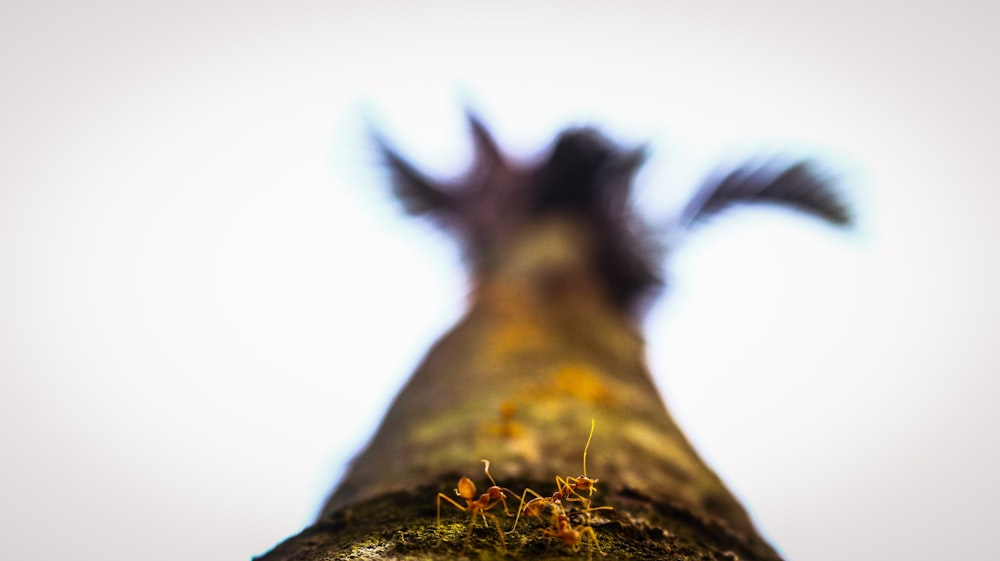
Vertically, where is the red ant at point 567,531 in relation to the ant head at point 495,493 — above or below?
below

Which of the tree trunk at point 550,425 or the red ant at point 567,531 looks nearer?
the red ant at point 567,531

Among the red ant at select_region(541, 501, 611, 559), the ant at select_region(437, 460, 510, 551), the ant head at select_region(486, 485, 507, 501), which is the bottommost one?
the red ant at select_region(541, 501, 611, 559)

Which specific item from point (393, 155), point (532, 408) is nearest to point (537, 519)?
point (532, 408)

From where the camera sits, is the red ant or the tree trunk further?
the tree trunk

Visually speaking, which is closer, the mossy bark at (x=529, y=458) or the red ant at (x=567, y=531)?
the red ant at (x=567, y=531)

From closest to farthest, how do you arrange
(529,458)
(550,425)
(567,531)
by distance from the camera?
(567,531) → (529,458) → (550,425)

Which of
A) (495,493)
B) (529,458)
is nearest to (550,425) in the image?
(529,458)

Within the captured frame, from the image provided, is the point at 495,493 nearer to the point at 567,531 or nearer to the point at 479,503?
the point at 479,503

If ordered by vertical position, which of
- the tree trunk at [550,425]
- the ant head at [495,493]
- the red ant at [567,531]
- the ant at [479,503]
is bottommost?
the red ant at [567,531]

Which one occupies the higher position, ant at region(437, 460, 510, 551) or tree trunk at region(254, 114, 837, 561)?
tree trunk at region(254, 114, 837, 561)
